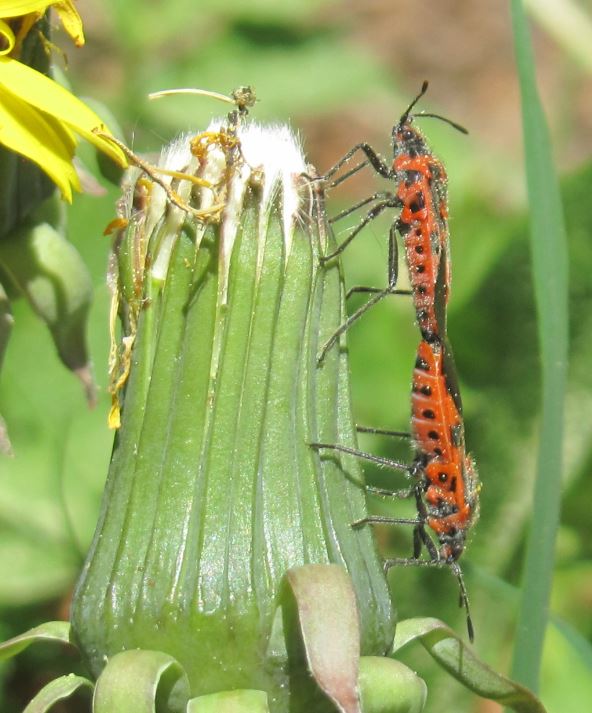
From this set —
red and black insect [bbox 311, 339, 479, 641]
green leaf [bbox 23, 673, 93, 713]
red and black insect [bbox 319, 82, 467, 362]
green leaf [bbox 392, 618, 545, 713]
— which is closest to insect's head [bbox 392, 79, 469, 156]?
red and black insect [bbox 319, 82, 467, 362]

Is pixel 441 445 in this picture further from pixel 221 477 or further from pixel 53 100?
pixel 53 100

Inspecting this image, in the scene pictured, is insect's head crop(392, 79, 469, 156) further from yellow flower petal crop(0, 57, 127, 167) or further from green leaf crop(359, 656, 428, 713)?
green leaf crop(359, 656, 428, 713)

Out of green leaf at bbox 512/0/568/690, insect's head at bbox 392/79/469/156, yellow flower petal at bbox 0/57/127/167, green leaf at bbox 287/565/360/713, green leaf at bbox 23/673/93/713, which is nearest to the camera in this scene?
green leaf at bbox 287/565/360/713

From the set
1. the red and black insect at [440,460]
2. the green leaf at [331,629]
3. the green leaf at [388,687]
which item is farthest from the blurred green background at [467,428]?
the green leaf at [331,629]

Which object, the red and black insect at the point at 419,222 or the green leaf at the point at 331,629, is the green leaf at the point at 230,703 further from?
the red and black insect at the point at 419,222

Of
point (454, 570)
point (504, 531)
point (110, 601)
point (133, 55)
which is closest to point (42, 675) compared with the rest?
point (504, 531)

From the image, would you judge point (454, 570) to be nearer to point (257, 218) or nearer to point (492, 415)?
point (257, 218)

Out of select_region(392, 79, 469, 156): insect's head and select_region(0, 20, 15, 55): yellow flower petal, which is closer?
select_region(0, 20, 15, 55): yellow flower petal
